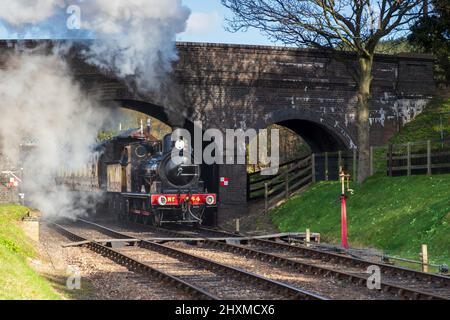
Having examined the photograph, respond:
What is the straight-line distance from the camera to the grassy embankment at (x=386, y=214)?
1863 centimetres

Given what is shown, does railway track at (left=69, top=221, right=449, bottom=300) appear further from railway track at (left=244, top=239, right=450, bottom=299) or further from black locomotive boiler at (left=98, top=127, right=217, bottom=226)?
black locomotive boiler at (left=98, top=127, right=217, bottom=226)

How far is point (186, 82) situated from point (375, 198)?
10.2 m

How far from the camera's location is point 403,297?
40.0ft

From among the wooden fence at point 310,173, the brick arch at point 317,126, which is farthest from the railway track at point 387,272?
the brick arch at point 317,126

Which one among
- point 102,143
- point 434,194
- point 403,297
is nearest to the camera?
point 403,297

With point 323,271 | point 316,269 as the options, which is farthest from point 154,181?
point 323,271

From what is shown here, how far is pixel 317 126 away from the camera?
33.7 m

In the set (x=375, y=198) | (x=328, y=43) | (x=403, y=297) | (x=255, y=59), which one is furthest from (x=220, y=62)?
(x=403, y=297)

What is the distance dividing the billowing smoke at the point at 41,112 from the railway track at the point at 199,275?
8756 millimetres

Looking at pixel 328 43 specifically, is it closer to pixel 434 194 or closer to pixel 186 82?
pixel 186 82

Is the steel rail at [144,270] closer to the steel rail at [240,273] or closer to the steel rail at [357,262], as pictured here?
the steel rail at [240,273]

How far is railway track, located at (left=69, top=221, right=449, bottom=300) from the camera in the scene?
1250 centimetres

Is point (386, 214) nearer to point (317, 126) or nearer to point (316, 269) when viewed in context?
point (316, 269)

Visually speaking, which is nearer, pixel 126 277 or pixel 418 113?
pixel 126 277
